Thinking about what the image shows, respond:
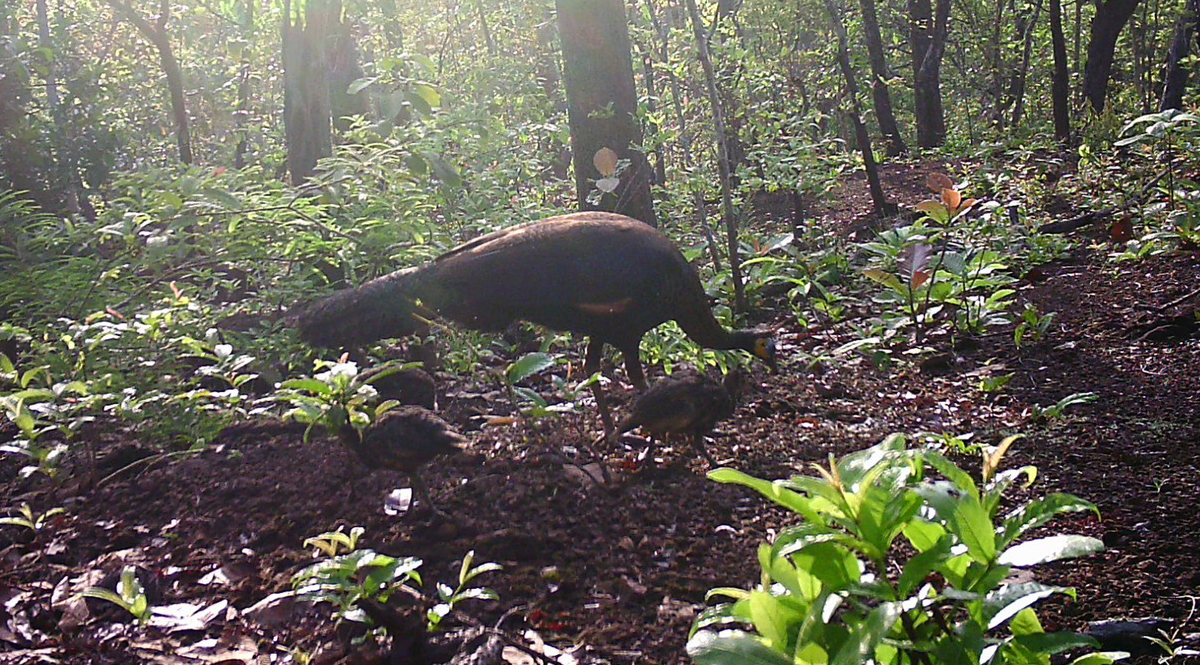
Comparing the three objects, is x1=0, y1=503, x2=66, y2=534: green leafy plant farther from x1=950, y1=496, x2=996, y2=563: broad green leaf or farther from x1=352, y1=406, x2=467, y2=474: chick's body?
x1=950, y1=496, x2=996, y2=563: broad green leaf

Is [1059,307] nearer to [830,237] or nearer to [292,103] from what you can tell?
[830,237]

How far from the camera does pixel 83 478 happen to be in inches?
132

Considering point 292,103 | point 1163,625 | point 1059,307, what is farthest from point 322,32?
point 1163,625

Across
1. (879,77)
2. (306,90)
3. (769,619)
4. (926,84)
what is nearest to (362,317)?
(769,619)

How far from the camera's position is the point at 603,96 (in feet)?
20.4

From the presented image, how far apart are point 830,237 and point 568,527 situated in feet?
18.8

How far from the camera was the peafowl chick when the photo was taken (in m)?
2.77

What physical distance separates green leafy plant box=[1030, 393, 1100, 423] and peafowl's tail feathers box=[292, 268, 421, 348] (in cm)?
229

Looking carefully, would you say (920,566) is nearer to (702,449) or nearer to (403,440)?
(403,440)

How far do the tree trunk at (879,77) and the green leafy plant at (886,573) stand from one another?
944 centimetres

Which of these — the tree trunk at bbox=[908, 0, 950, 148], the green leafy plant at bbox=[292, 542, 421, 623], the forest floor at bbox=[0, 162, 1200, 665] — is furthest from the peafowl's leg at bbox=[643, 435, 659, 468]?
the tree trunk at bbox=[908, 0, 950, 148]

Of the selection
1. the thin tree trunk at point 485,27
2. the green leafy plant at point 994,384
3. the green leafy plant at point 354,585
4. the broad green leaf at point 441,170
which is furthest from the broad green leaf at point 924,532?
the thin tree trunk at point 485,27

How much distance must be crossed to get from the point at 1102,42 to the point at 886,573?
1238 cm

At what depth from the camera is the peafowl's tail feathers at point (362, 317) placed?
3.85 m
